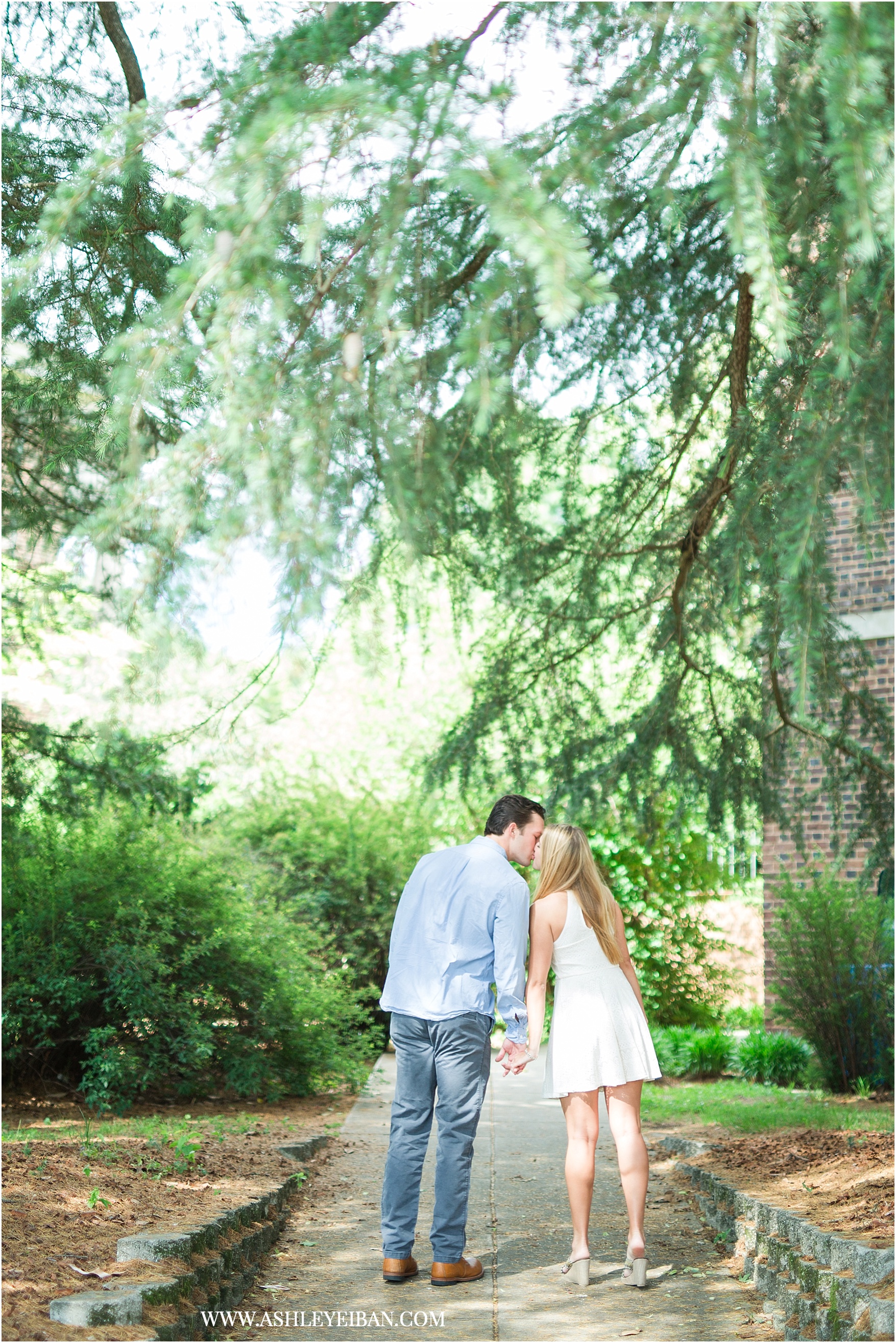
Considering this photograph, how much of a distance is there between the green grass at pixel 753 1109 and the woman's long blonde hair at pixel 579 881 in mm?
3154

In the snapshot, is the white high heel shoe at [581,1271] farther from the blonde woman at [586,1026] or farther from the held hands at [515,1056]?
the held hands at [515,1056]

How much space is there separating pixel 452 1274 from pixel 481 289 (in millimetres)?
3474

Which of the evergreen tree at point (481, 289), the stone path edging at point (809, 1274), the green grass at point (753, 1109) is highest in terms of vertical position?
the evergreen tree at point (481, 289)

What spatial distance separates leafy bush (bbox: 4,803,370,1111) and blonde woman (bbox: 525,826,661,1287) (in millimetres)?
3811

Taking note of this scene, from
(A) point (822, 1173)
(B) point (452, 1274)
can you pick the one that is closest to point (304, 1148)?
(B) point (452, 1274)

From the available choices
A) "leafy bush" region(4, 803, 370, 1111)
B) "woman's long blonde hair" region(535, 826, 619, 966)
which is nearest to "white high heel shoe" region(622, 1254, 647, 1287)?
"woman's long blonde hair" region(535, 826, 619, 966)

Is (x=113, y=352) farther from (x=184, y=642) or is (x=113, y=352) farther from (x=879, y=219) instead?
(x=879, y=219)

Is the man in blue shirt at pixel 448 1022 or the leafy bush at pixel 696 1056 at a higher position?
the man in blue shirt at pixel 448 1022

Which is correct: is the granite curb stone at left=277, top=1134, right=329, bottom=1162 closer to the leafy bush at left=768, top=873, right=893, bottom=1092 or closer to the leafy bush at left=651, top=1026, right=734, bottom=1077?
the leafy bush at left=768, top=873, right=893, bottom=1092

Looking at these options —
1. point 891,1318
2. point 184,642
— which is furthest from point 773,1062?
point 184,642

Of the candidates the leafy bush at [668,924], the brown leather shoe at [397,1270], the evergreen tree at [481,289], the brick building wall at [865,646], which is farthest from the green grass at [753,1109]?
the brown leather shoe at [397,1270]

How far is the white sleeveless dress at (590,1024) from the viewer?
175 inches

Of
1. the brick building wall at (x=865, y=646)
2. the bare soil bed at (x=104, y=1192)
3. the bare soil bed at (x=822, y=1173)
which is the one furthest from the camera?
the brick building wall at (x=865, y=646)

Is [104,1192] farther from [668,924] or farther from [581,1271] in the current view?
[668,924]
